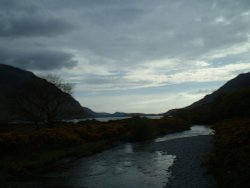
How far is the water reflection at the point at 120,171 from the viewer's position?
26938 mm

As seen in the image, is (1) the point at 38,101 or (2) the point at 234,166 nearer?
(2) the point at 234,166

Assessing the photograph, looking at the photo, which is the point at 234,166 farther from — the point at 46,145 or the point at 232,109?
the point at 232,109

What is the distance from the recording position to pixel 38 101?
69812 millimetres

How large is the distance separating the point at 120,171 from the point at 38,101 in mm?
42031

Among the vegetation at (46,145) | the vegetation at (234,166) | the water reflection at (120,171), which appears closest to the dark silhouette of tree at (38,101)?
the vegetation at (46,145)

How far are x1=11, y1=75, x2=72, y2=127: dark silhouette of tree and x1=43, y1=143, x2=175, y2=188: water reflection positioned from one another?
29.3 metres

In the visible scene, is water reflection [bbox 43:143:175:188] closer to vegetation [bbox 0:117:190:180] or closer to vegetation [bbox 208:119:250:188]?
vegetation [bbox 0:117:190:180]

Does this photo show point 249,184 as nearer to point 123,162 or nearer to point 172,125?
point 123,162

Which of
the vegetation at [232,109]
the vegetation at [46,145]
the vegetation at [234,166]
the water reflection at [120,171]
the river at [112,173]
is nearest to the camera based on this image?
→ the vegetation at [234,166]

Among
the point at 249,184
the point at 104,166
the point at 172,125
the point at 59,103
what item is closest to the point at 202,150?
the point at 104,166

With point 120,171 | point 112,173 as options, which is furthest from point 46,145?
point 112,173

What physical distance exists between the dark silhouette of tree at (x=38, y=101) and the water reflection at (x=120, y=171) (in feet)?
96.2

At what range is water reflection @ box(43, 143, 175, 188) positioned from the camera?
26938mm

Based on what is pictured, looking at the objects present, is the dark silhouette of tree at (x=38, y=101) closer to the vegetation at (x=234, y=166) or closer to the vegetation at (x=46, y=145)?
the vegetation at (x=46, y=145)
